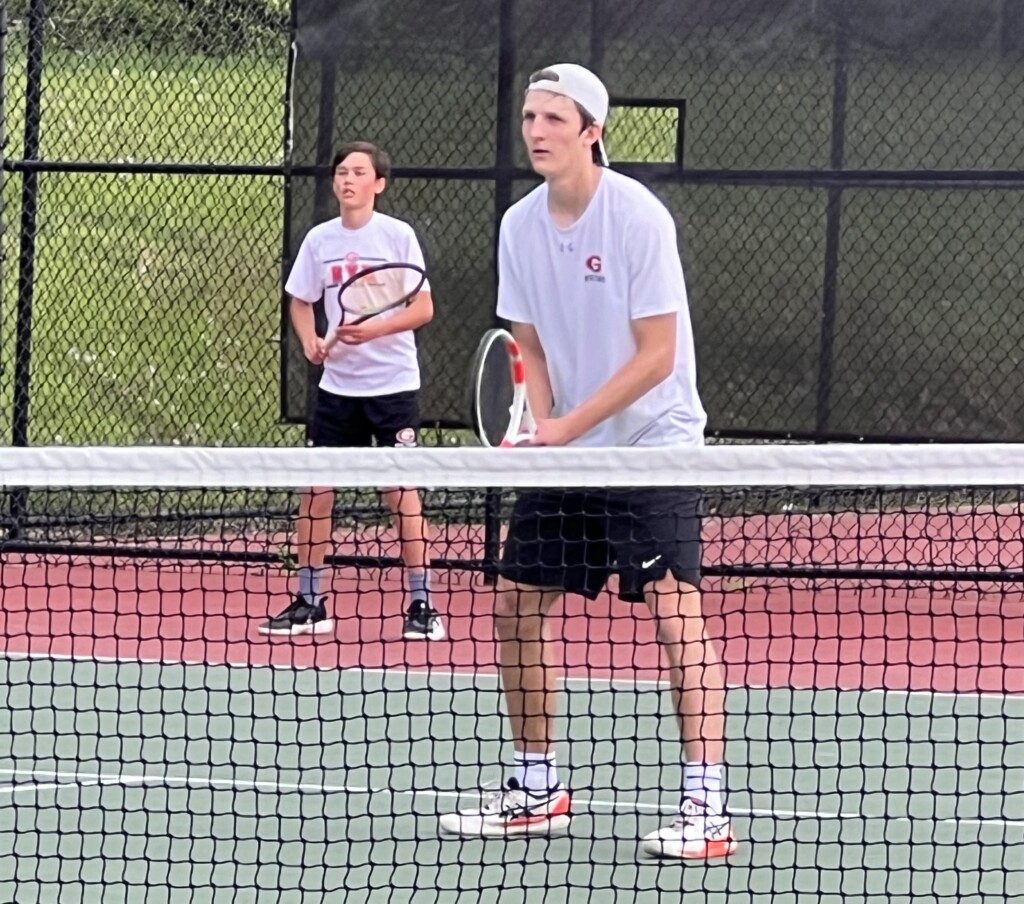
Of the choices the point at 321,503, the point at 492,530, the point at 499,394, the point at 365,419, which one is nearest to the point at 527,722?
the point at 499,394

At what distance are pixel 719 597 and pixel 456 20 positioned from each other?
84.0 inches

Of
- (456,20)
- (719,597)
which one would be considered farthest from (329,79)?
(719,597)

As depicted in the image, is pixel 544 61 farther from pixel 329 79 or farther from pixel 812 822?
pixel 812 822

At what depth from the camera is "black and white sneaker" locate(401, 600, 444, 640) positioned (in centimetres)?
686

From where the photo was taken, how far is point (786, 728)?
19.2 ft

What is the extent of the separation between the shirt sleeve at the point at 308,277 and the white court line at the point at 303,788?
233 centimetres

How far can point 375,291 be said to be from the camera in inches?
283

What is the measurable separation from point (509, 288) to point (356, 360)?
241 cm

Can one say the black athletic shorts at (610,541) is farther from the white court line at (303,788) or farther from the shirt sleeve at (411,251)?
the shirt sleeve at (411,251)

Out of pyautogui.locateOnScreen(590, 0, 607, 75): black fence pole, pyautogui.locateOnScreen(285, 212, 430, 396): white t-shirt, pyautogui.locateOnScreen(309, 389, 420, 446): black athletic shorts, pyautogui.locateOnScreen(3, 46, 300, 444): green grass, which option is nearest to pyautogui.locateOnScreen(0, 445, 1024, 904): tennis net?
pyautogui.locateOnScreen(309, 389, 420, 446): black athletic shorts

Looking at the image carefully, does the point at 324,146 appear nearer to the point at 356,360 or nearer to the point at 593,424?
the point at 356,360

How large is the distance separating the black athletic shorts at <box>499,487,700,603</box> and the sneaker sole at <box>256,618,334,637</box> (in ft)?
7.55

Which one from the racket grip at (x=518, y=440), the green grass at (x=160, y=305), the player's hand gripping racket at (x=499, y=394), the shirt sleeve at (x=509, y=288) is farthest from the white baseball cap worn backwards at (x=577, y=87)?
the green grass at (x=160, y=305)

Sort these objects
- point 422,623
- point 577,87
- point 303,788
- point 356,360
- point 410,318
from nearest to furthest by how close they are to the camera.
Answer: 1. point 577,87
2. point 303,788
3. point 422,623
4. point 410,318
5. point 356,360
